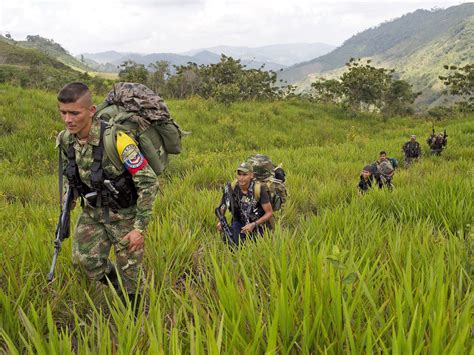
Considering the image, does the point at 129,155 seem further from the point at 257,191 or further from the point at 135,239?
the point at 257,191

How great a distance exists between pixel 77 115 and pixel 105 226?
93 cm

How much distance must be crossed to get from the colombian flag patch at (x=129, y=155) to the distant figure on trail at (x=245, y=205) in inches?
70.1

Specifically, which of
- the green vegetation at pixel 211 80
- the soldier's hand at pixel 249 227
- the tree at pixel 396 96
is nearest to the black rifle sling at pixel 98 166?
the soldier's hand at pixel 249 227

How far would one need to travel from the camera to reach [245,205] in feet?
14.5

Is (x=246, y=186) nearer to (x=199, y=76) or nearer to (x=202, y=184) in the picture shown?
(x=202, y=184)

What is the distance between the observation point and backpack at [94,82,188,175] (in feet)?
8.86

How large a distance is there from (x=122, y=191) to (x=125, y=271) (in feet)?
2.09

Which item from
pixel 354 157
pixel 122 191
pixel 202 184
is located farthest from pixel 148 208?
pixel 354 157

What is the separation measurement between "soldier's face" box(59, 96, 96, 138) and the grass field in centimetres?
106

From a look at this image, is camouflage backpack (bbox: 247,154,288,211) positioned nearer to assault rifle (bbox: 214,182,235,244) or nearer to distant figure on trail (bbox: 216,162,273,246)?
distant figure on trail (bbox: 216,162,273,246)

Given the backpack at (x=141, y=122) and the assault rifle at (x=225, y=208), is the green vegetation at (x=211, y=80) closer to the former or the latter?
the assault rifle at (x=225, y=208)

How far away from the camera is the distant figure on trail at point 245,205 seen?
429cm

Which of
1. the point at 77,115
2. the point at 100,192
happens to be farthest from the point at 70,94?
the point at 100,192

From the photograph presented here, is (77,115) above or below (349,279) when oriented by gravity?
above
